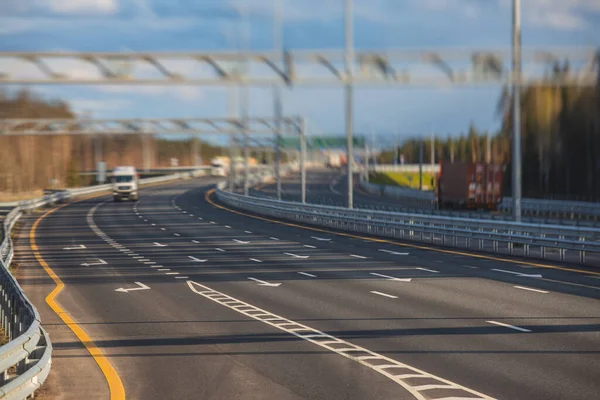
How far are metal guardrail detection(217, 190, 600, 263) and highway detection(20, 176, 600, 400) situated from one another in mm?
1629

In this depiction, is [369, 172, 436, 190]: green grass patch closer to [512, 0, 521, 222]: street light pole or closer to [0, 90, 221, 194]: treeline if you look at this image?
[0, 90, 221, 194]: treeline

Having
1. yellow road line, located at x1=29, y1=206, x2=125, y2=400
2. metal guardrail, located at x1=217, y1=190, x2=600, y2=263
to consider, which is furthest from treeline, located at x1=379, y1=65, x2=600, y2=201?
yellow road line, located at x1=29, y1=206, x2=125, y2=400

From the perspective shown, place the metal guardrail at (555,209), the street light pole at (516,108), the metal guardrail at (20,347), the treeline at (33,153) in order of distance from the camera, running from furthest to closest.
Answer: the treeline at (33,153) < the metal guardrail at (555,209) < the street light pole at (516,108) < the metal guardrail at (20,347)

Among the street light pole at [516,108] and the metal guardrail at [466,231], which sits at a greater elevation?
the street light pole at [516,108]

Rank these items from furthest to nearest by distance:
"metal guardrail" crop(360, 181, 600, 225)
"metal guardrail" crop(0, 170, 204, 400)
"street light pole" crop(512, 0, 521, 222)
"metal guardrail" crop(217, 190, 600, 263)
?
"metal guardrail" crop(360, 181, 600, 225)
"street light pole" crop(512, 0, 521, 222)
"metal guardrail" crop(217, 190, 600, 263)
"metal guardrail" crop(0, 170, 204, 400)

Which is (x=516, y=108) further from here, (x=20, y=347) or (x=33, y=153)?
(x=33, y=153)

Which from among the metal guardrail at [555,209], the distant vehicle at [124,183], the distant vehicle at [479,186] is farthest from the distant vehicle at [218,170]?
the distant vehicle at [479,186]

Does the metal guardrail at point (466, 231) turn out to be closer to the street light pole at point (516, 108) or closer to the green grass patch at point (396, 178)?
the street light pole at point (516, 108)

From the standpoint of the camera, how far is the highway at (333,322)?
12.0 metres

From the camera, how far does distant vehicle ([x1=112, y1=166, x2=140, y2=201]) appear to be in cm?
8356

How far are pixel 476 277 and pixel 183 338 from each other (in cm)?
1089

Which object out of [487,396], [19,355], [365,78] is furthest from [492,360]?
[365,78]

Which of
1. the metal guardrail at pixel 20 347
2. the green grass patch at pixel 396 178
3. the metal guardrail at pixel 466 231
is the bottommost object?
the green grass patch at pixel 396 178

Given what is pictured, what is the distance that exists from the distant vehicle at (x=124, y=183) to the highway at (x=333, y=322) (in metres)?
48.2
